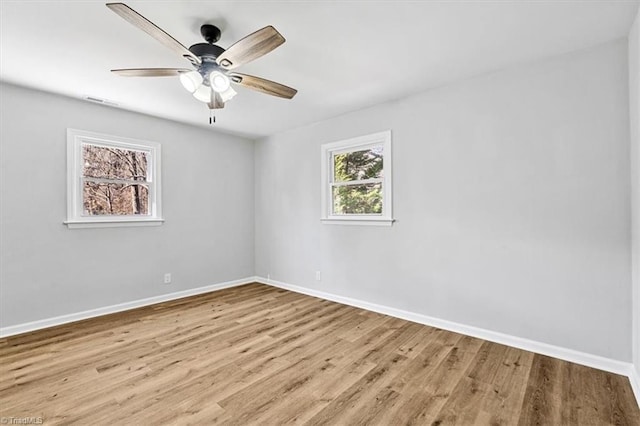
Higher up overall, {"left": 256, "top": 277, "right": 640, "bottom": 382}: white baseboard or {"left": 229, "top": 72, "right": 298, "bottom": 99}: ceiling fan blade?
{"left": 229, "top": 72, "right": 298, "bottom": 99}: ceiling fan blade

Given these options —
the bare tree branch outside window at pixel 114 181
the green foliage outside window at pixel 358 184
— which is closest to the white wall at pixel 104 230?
the bare tree branch outside window at pixel 114 181

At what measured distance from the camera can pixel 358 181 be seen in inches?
158

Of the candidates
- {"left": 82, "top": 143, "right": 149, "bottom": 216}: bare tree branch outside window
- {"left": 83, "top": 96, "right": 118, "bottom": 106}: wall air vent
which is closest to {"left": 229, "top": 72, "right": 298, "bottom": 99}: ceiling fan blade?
{"left": 83, "top": 96, "right": 118, "bottom": 106}: wall air vent

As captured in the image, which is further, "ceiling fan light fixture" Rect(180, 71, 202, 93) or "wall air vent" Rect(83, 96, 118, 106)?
"wall air vent" Rect(83, 96, 118, 106)

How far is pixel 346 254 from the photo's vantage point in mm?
4055

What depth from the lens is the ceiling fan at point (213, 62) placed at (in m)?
1.77

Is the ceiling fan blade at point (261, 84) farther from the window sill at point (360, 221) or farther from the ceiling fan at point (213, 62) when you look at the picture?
the window sill at point (360, 221)

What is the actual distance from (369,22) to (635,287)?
2724 mm

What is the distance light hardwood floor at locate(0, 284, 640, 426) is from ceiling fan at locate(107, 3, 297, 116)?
7.18 feet

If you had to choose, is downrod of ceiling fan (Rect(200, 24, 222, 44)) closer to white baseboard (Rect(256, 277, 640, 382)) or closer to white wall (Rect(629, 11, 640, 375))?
white wall (Rect(629, 11, 640, 375))

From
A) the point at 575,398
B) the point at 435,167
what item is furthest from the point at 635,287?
the point at 435,167

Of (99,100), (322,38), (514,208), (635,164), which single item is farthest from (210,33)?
(635,164)

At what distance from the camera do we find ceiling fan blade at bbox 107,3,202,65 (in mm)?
1495

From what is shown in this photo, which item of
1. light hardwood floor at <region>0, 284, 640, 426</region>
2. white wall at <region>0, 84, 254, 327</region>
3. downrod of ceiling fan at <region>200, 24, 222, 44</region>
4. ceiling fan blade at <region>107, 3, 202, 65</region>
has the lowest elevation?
light hardwood floor at <region>0, 284, 640, 426</region>
